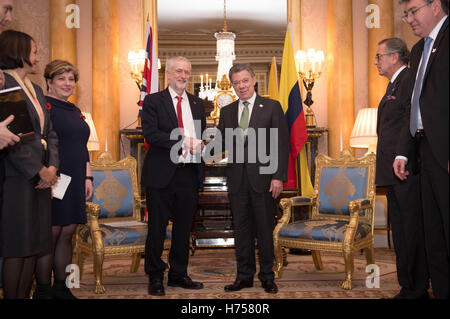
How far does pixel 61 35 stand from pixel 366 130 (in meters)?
3.65

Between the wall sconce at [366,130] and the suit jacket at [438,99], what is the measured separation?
244 centimetres

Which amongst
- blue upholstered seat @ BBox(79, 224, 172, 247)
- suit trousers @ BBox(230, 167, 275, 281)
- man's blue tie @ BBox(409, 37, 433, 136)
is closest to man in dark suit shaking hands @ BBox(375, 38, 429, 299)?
man's blue tie @ BBox(409, 37, 433, 136)

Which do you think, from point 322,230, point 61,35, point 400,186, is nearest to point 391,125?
point 400,186

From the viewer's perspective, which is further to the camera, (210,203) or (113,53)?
(113,53)

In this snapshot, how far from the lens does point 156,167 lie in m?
3.13

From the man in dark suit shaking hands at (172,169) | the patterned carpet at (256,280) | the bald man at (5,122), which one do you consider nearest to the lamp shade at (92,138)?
the patterned carpet at (256,280)

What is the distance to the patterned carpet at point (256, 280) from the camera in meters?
3.12

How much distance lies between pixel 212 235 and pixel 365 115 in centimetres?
212

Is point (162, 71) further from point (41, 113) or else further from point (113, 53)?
point (41, 113)

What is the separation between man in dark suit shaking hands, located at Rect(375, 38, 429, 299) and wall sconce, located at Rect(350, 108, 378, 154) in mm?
1601

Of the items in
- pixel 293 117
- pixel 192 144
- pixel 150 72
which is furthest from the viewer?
pixel 150 72

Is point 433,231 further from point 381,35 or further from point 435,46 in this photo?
point 381,35

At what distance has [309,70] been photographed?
509 centimetres

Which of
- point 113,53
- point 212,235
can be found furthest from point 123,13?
point 212,235
